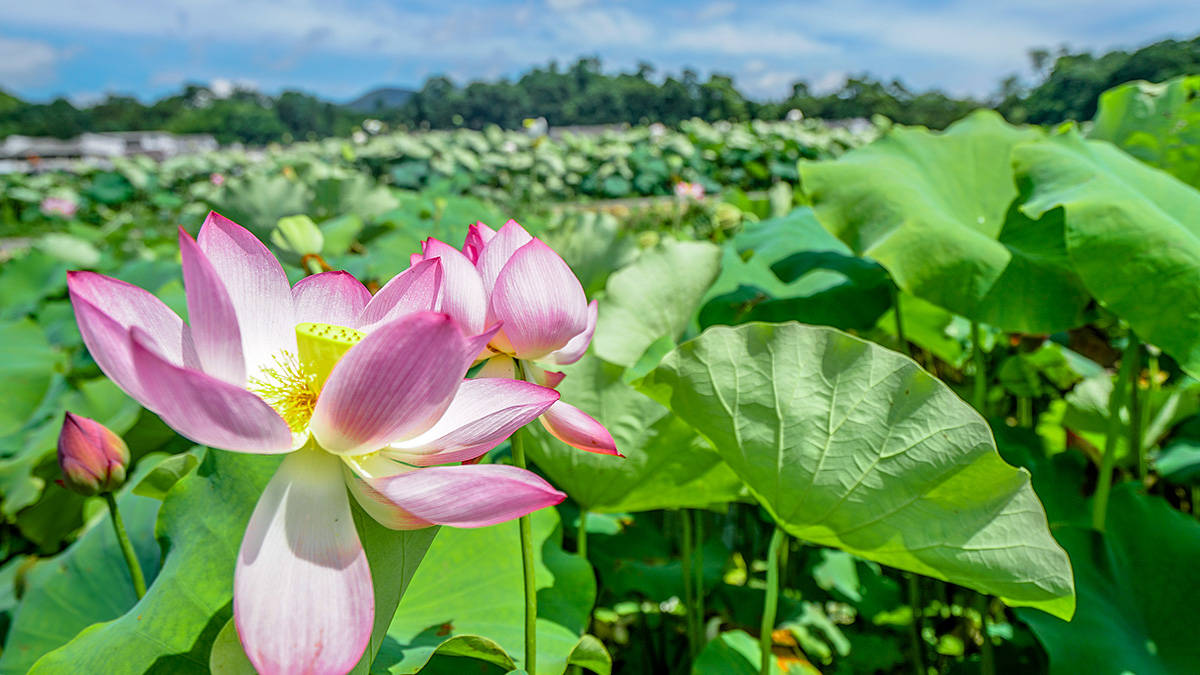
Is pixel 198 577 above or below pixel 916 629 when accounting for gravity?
above

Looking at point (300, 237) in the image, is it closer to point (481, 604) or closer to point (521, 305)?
point (481, 604)

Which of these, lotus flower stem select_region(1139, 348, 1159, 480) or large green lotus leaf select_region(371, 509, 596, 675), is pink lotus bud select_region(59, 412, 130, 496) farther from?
lotus flower stem select_region(1139, 348, 1159, 480)

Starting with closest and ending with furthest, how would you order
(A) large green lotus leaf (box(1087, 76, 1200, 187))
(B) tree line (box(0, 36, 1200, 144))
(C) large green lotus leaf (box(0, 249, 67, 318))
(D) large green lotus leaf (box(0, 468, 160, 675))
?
1. (D) large green lotus leaf (box(0, 468, 160, 675))
2. (A) large green lotus leaf (box(1087, 76, 1200, 187))
3. (C) large green lotus leaf (box(0, 249, 67, 318))
4. (B) tree line (box(0, 36, 1200, 144))

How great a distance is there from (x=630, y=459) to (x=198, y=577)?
0.44m

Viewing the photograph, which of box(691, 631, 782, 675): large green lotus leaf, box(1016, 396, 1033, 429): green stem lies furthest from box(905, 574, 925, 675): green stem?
box(1016, 396, 1033, 429): green stem

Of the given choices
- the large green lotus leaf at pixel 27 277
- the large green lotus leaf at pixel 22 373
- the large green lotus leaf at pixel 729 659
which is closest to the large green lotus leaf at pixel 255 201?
the large green lotus leaf at pixel 22 373

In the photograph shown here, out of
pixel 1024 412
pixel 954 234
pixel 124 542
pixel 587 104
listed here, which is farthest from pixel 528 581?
pixel 587 104

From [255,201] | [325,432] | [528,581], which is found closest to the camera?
[325,432]

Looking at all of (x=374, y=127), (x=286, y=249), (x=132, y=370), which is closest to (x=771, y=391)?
(x=132, y=370)

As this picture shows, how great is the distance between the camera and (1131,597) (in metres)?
0.92

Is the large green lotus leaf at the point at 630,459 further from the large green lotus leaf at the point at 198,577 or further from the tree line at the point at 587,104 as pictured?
the tree line at the point at 587,104

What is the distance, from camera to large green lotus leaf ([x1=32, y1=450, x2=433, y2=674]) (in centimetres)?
40

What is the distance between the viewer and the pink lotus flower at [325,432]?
1.03ft

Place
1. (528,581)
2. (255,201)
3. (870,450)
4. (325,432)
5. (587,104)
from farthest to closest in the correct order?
(587,104) < (255,201) < (870,450) < (528,581) < (325,432)
